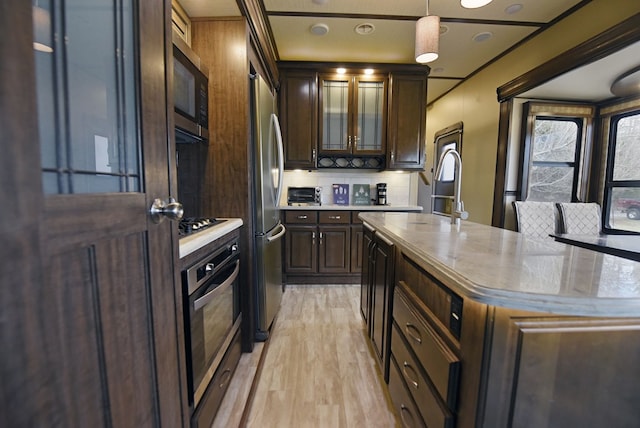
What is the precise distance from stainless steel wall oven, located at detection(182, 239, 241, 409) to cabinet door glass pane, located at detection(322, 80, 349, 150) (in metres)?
2.23

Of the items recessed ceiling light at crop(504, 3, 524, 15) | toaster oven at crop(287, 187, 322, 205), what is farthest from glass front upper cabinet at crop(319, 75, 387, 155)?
recessed ceiling light at crop(504, 3, 524, 15)

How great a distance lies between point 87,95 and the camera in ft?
1.92

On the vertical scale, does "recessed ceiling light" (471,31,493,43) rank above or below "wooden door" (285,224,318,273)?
above

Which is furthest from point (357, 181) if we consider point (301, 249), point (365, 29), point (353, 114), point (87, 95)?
point (87, 95)

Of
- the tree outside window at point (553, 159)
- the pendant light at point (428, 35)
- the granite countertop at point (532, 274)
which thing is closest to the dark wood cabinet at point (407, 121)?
the tree outside window at point (553, 159)

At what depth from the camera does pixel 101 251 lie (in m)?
0.57

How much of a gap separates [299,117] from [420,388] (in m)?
3.07

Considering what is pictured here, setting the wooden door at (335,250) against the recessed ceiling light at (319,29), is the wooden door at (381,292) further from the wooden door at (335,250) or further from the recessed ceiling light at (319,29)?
the recessed ceiling light at (319,29)

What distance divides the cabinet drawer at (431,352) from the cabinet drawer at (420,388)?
1.4 inches

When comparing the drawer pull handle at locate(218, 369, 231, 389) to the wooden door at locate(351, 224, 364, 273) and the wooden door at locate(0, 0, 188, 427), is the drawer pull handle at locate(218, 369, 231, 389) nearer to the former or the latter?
the wooden door at locate(0, 0, 188, 427)

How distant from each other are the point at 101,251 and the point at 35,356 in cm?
21

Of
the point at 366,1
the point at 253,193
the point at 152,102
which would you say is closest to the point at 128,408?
the point at 152,102

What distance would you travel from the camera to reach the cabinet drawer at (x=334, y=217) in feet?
10.6

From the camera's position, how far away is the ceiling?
2316 mm
